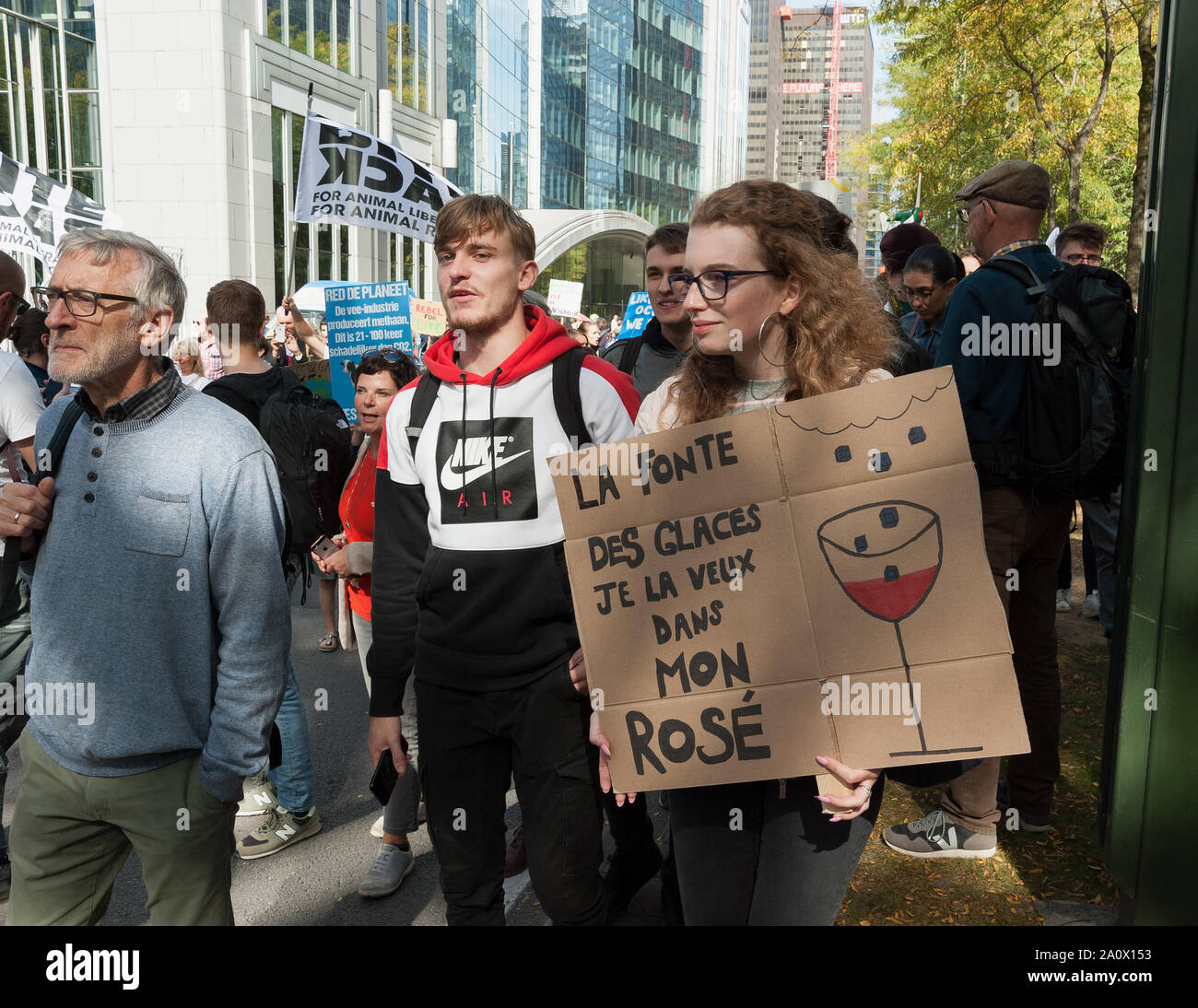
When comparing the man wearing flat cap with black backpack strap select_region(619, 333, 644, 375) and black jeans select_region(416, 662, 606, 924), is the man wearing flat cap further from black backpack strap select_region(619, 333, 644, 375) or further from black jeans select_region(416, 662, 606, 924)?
black jeans select_region(416, 662, 606, 924)

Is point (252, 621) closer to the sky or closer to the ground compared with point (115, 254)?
closer to the ground

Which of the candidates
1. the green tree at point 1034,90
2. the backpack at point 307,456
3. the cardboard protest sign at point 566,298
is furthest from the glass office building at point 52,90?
the backpack at point 307,456

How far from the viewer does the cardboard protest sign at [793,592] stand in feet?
6.79

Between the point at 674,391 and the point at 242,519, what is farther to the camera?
the point at 242,519

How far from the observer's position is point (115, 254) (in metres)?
2.62

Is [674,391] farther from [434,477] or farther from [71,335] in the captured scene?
[71,335]

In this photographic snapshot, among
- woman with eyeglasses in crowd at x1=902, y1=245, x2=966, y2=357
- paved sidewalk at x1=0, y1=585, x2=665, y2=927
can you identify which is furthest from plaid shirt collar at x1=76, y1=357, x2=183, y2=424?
woman with eyeglasses in crowd at x1=902, y1=245, x2=966, y2=357

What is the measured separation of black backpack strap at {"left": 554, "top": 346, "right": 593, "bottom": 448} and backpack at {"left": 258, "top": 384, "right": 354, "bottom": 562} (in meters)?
2.49

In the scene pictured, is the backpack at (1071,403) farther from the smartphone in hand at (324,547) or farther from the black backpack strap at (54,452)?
the black backpack strap at (54,452)

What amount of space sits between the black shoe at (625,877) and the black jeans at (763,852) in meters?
1.60

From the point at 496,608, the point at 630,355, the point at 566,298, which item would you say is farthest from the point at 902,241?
the point at 566,298

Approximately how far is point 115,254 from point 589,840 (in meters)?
1.92

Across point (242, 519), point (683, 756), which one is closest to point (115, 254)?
point (242, 519)

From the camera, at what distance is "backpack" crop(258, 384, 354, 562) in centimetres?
501
